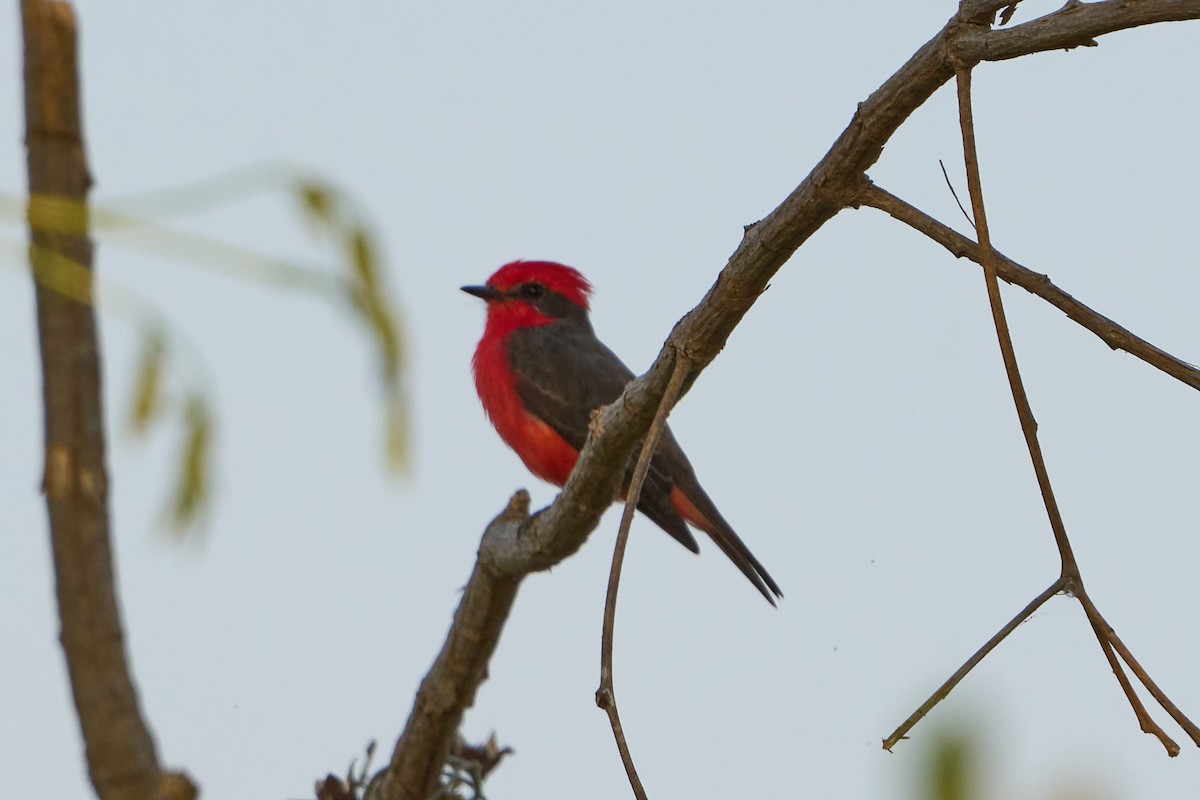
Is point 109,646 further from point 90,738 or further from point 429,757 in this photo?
point 429,757

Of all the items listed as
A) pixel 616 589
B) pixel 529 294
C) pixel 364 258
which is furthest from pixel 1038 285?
pixel 529 294

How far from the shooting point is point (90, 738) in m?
1.79

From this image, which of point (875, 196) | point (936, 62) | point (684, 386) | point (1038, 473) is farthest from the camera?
point (684, 386)

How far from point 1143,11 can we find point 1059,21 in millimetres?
172

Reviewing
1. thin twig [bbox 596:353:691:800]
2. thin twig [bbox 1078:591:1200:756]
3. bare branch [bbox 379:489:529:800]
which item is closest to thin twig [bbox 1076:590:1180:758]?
thin twig [bbox 1078:591:1200:756]

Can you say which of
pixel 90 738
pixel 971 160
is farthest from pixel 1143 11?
pixel 90 738

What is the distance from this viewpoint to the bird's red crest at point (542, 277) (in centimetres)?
738

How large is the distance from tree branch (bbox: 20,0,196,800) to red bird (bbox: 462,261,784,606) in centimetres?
446

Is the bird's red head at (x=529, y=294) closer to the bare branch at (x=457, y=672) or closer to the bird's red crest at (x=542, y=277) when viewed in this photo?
the bird's red crest at (x=542, y=277)

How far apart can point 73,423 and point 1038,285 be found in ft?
4.50

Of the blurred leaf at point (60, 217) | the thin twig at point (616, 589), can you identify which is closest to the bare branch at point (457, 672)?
the thin twig at point (616, 589)

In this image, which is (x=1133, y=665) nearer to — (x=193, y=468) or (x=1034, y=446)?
(x=1034, y=446)

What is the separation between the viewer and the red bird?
6359mm

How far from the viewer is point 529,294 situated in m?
7.34
